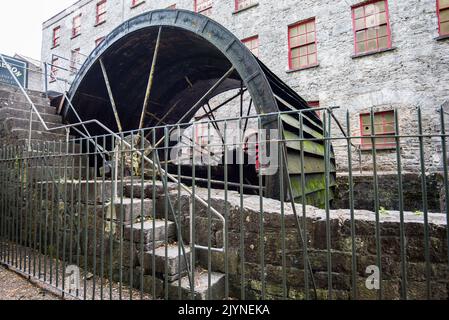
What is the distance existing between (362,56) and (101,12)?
15804mm

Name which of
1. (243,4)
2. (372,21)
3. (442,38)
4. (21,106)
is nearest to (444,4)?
(442,38)

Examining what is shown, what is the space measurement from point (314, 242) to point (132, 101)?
6.94 m

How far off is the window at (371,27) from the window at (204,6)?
6.45 metres

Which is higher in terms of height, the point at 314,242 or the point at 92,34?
the point at 92,34

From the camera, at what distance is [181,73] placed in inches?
300

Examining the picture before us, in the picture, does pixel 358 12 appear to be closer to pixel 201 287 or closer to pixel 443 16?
pixel 443 16

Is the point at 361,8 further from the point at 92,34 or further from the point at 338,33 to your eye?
the point at 92,34

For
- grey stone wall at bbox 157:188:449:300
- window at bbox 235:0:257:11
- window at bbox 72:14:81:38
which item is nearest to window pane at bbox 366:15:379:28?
window at bbox 235:0:257:11

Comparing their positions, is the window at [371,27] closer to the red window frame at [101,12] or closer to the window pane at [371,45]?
the window pane at [371,45]

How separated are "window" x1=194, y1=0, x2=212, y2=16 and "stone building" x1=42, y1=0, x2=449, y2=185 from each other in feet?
1.16

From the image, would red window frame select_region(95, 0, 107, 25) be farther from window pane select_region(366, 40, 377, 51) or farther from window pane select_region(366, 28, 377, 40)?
window pane select_region(366, 40, 377, 51)

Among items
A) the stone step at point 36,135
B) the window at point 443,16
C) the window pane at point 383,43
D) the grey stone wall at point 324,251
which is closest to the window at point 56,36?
the stone step at point 36,135

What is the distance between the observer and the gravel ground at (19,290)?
10.5 feet

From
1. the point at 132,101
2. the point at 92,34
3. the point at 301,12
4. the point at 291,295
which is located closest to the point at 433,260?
the point at 291,295
